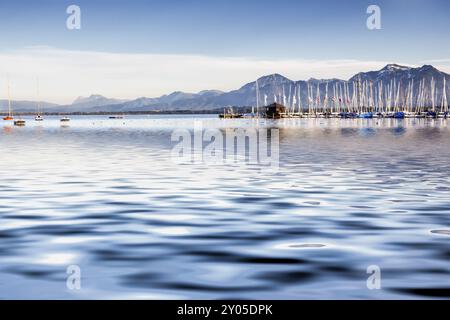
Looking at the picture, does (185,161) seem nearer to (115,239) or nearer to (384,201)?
(384,201)

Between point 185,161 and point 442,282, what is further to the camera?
point 185,161

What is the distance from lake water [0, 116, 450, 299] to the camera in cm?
1303

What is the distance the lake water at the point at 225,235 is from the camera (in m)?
13.0

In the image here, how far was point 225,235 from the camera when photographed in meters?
18.6

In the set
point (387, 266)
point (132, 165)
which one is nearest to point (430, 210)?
point (387, 266)

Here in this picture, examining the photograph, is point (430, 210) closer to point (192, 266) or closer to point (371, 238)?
point (371, 238)

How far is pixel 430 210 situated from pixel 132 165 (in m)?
26.3

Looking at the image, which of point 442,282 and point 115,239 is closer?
point 442,282

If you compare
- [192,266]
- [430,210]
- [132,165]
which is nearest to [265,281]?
[192,266]

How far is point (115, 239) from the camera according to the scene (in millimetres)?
17984
